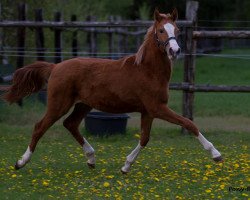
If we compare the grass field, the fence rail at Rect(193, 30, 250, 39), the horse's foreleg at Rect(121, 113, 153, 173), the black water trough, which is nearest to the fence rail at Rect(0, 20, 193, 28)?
the fence rail at Rect(193, 30, 250, 39)

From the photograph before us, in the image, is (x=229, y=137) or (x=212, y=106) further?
(x=212, y=106)

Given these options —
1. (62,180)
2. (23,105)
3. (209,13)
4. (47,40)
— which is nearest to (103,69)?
(62,180)

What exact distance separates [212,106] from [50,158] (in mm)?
6657

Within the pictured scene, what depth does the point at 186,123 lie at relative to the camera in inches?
299

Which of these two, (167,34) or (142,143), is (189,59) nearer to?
(142,143)

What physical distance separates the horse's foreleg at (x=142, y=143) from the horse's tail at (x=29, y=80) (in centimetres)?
147

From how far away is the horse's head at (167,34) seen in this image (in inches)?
288

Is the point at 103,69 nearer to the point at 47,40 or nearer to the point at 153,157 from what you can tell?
the point at 153,157

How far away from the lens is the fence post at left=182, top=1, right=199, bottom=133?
1143cm

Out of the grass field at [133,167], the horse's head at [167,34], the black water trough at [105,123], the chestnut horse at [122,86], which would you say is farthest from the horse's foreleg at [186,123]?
the black water trough at [105,123]

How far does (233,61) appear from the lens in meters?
34.4

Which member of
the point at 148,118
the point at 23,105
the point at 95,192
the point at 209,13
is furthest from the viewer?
the point at 209,13

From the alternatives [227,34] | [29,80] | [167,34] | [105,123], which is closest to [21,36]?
[105,123]

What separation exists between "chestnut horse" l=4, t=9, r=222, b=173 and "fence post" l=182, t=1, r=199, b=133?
11.1ft
